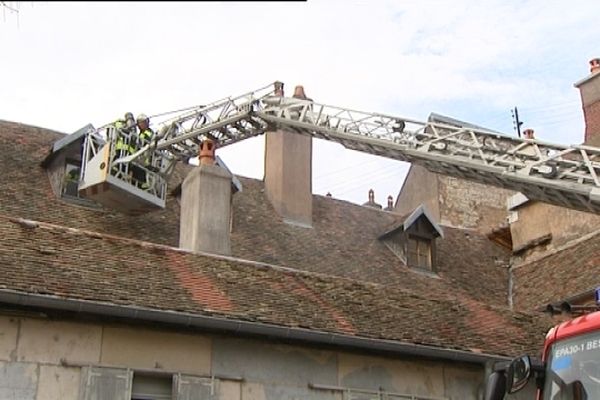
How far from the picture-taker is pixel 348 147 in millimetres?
15367

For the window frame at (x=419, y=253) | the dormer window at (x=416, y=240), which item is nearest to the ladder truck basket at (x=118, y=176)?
the dormer window at (x=416, y=240)

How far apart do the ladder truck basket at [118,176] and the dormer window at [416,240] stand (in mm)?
5932

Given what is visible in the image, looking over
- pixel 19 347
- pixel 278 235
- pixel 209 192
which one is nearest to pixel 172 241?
pixel 209 192

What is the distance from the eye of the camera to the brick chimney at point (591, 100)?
20719 millimetres

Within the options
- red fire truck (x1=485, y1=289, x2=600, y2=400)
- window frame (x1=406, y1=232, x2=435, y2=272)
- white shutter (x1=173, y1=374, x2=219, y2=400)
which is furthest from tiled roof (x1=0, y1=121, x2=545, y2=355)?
red fire truck (x1=485, y1=289, x2=600, y2=400)

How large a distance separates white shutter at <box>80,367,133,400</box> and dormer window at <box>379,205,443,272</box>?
35.2 ft

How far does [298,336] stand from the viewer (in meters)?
10.7

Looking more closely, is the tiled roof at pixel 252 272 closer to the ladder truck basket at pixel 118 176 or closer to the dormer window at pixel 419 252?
the ladder truck basket at pixel 118 176

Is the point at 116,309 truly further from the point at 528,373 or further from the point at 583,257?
the point at 583,257

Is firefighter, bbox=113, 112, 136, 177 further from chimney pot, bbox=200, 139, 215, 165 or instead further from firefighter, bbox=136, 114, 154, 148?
chimney pot, bbox=200, 139, 215, 165

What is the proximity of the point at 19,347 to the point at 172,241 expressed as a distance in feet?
21.9

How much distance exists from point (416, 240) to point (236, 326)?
10.6m

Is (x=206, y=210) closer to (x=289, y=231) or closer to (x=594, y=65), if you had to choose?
(x=289, y=231)

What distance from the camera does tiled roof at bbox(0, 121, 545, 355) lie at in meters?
10.2
